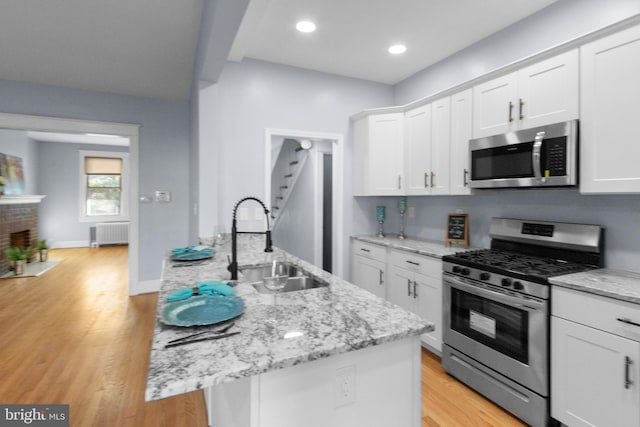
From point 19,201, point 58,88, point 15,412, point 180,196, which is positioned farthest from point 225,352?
point 19,201

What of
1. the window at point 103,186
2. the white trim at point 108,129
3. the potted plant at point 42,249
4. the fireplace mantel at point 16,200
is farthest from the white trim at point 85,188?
the white trim at point 108,129

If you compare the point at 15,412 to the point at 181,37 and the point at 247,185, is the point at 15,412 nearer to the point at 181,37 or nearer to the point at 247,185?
the point at 247,185

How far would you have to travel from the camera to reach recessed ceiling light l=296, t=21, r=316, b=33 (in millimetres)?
2686

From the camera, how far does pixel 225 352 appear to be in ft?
2.80

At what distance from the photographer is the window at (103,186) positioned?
842cm

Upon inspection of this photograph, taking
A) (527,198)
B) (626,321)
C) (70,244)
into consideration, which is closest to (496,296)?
(626,321)

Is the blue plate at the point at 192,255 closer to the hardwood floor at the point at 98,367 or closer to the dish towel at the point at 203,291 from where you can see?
the dish towel at the point at 203,291

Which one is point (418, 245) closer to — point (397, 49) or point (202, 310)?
point (397, 49)

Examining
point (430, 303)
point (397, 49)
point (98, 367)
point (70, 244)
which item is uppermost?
point (397, 49)

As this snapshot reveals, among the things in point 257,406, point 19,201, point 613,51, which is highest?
point 613,51

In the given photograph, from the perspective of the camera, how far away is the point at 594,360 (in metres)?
1.63

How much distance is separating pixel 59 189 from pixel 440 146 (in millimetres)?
9293

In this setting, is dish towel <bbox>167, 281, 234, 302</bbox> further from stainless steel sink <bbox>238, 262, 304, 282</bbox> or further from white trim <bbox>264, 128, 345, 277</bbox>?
white trim <bbox>264, 128, 345, 277</bbox>

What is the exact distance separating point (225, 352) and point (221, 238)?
7.24ft
